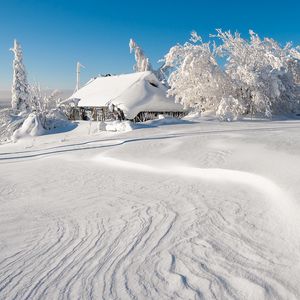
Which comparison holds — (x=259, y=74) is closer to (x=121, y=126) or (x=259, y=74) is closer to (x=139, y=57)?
(x=121, y=126)

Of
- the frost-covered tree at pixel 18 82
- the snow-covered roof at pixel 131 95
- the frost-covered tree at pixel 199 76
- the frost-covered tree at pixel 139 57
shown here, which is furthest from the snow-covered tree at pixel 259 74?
the frost-covered tree at pixel 18 82

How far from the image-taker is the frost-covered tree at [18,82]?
3984cm

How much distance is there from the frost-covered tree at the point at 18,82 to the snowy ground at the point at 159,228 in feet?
113

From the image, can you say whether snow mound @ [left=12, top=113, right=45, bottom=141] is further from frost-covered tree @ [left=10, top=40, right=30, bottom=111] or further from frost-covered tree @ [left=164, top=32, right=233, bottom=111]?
frost-covered tree @ [left=10, top=40, right=30, bottom=111]

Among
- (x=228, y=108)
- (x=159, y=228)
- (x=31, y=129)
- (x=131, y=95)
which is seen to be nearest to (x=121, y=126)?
(x=228, y=108)

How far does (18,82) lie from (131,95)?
62.3 ft

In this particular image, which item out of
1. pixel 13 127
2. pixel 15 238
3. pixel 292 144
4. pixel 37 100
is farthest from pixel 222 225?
pixel 37 100

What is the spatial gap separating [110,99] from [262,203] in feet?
80.6

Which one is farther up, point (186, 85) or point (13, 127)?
point (186, 85)

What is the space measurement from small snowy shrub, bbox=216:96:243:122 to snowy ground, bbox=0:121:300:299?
37.4ft

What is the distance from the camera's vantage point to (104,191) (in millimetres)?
6371

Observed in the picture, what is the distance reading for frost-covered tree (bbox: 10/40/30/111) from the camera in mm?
39844

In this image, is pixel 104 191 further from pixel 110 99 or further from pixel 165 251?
pixel 110 99

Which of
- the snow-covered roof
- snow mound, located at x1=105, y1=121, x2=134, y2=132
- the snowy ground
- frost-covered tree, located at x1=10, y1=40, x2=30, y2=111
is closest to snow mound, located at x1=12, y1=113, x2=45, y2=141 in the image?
snow mound, located at x1=105, y1=121, x2=134, y2=132
